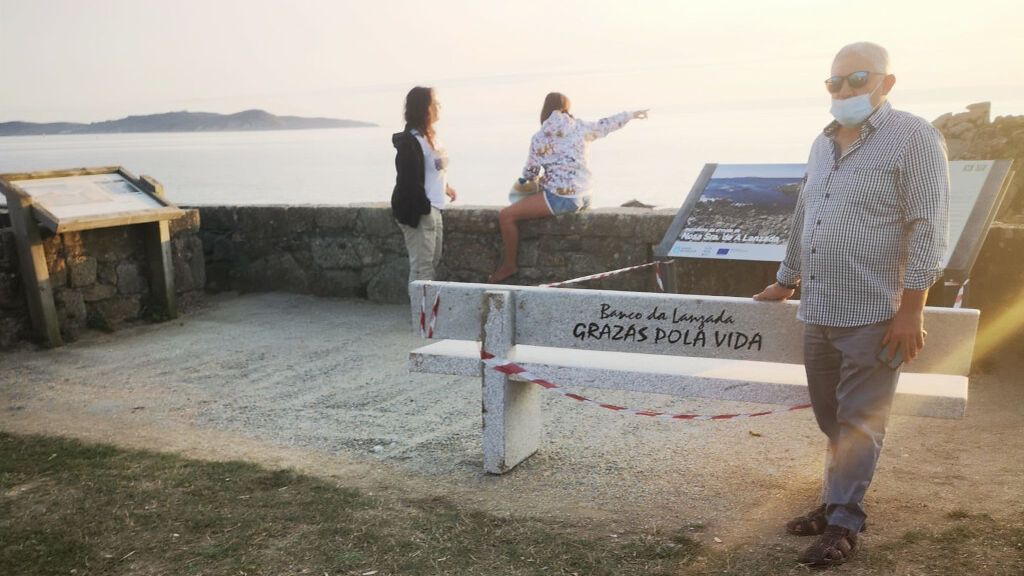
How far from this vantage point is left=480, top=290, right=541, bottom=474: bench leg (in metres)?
3.91

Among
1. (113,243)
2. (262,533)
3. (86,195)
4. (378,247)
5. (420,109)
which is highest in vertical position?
(420,109)

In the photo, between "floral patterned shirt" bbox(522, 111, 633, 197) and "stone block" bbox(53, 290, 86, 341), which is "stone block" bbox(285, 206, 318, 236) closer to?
"stone block" bbox(53, 290, 86, 341)

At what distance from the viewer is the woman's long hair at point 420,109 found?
6.72m

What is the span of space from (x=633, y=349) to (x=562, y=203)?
11.6 ft

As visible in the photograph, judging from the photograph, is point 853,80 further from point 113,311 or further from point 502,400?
point 113,311

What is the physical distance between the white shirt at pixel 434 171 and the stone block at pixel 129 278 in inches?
104

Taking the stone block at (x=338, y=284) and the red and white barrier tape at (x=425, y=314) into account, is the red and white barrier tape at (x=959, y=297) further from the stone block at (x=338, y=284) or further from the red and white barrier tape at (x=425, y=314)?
the stone block at (x=338, y=284)

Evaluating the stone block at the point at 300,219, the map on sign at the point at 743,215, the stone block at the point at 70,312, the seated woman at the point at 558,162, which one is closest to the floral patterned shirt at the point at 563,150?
the seated woman at the point at 558,162

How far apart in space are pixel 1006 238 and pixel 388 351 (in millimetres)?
4031

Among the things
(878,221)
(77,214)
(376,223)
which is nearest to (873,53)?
(878,221)

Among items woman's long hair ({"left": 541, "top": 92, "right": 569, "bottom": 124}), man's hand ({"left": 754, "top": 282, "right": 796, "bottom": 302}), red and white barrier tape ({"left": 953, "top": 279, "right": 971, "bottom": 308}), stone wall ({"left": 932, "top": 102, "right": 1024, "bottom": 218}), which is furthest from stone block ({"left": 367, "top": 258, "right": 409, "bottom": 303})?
stone wall ({"left": 932, "top": 102, "right": 1024, "bottom": 218})

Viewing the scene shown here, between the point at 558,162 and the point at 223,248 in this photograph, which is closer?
the point at 558,162

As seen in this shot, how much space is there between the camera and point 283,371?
609 centimetres

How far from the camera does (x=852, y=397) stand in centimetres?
308
